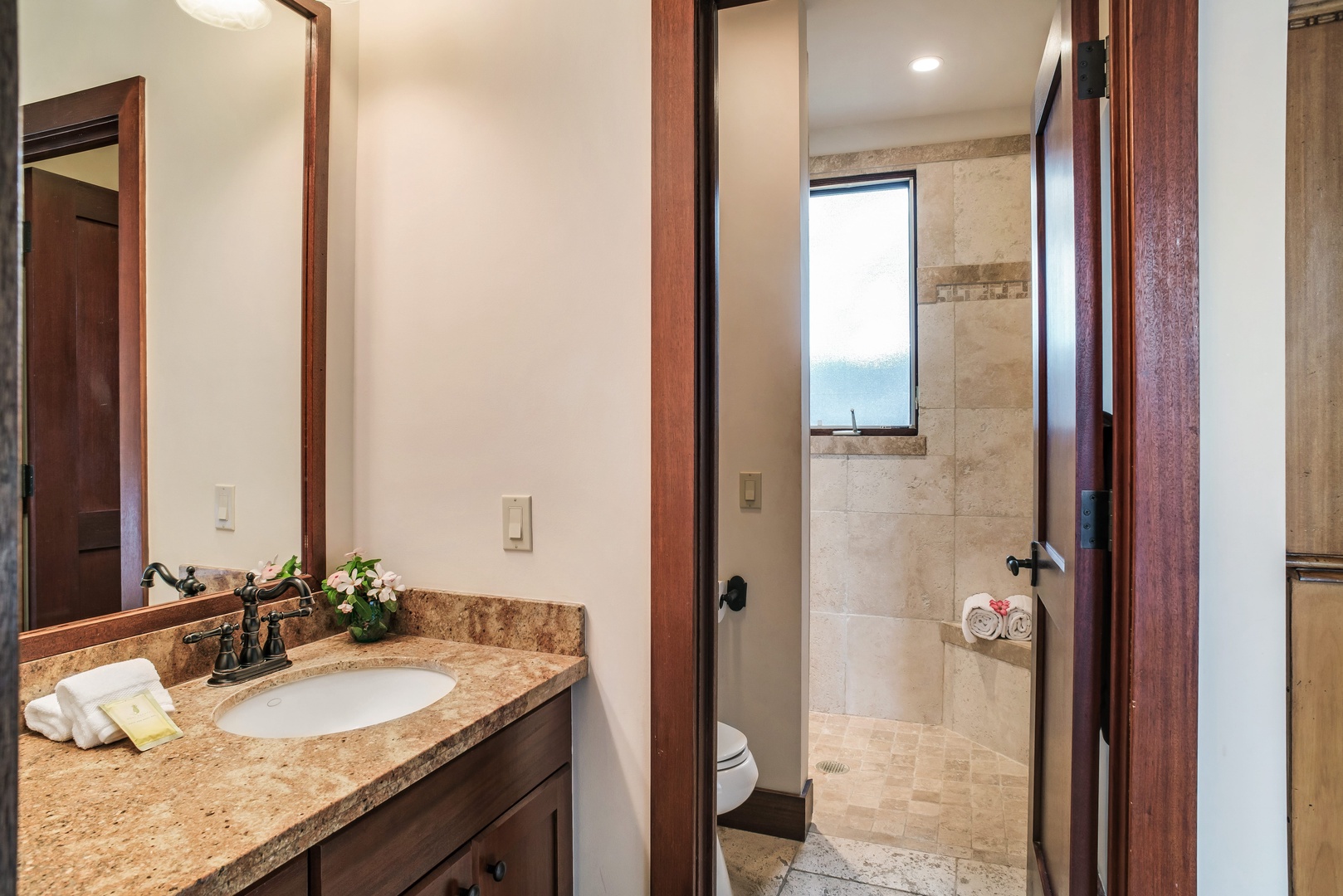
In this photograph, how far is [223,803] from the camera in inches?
33.8

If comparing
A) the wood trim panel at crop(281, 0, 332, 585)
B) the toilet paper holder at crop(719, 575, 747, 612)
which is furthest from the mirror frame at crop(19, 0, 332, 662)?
the toilet paper holder at crop(719, 575, 747, 612)

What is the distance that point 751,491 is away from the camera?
7.94 ft

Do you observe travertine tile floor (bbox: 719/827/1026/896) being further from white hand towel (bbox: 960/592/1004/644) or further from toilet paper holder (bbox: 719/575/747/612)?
white hand towel (bbox: 960/592/1004/644)

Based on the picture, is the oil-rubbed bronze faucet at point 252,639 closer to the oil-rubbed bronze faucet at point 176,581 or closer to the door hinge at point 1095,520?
the oil-rubbed bronze faucet at point 176,581

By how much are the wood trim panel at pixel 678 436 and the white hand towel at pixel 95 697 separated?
80 cm

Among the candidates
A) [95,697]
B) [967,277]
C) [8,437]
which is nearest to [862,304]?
[967,277]

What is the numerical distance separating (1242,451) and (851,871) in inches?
64.8

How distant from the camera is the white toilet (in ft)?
6.49

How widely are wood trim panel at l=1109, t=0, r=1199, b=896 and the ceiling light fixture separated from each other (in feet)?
5.02

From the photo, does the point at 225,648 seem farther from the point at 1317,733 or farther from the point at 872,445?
the point at 872,445

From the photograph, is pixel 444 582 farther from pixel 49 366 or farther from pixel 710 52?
pixel 710 52

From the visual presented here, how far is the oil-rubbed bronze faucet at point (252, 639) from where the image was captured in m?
1.28

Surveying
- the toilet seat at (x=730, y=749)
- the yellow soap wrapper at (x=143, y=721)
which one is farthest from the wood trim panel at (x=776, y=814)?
the yellow soap wrapper at (x=143, y=721)

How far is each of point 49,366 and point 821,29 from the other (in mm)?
2493
